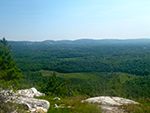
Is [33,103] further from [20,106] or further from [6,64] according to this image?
[6,64]

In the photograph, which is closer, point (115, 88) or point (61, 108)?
point (61, 108)

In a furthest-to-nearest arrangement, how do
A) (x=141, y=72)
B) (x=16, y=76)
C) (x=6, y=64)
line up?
(x=141, y=72) → (x=16, y=76) → (x=6, y=64)

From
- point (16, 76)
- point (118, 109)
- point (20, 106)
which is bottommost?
point (16, 76)

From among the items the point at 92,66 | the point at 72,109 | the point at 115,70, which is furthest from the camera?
the point at 92,66

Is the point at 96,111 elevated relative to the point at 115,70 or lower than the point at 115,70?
elevated

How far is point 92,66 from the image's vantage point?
114 m

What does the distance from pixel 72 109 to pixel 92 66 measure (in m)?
106

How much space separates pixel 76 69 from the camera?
10875cm

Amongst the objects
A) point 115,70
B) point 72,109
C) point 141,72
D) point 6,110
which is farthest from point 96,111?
point 115,70

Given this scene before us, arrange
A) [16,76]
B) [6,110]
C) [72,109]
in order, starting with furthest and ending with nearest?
[16,76]
[72,109]
[6,110]

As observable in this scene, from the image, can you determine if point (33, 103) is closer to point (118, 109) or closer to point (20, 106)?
point (20, 106)

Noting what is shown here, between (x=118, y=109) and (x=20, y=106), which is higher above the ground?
(x=20, y=106)

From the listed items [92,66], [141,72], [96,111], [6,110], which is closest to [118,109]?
[96,111]

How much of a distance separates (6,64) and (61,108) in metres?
20.3
